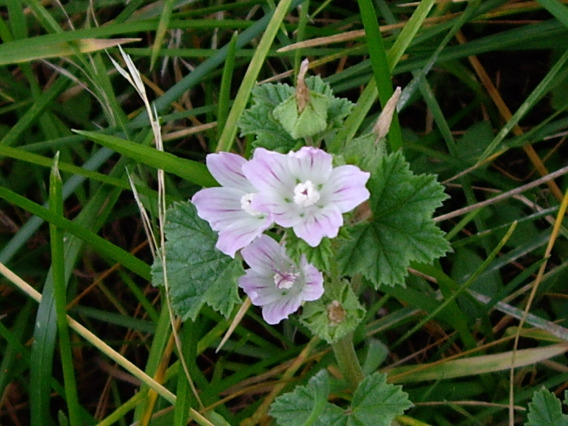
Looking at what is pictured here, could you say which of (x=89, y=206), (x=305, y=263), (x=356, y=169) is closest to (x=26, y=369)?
(x=89, y=206)

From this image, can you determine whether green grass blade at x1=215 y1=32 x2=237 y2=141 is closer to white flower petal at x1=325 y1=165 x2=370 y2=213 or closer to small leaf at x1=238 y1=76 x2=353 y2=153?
small leaf at x1=238 y1=76 x2=353 y2=153

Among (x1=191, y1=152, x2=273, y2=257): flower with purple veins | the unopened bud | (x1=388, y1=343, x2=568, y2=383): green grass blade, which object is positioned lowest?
(x1=388, y1=343, x2=568, y2=383): green grass blade

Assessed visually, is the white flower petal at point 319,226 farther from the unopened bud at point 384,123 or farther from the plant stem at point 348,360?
the plant stem at point 348,360

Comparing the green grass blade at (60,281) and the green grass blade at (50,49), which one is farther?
the green grass blade at (50,49)

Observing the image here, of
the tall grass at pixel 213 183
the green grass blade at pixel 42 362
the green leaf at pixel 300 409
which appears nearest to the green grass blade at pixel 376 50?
the tall grass at pixel 213 183

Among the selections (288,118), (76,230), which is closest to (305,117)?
(288,118)

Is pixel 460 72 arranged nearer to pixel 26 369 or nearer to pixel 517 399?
pixel 517 399

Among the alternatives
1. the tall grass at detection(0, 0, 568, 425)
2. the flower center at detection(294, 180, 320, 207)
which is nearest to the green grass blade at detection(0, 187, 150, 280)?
the tall grass at detection(0, 0, 568, 425)
